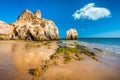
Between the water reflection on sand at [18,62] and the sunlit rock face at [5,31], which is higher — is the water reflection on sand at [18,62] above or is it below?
below

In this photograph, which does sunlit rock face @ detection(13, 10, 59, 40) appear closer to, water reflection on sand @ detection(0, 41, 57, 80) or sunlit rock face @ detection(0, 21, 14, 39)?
sunlit rock face @ detection(0, 21, 14, 39)

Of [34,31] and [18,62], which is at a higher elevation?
[34,31]

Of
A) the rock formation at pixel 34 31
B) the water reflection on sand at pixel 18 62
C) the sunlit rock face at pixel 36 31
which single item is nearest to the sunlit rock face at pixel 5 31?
the rock formation at pixel 34 31

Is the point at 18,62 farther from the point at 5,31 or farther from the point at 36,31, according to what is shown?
the point at 5,31

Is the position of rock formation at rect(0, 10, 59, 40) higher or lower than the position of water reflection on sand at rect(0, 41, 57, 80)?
higher

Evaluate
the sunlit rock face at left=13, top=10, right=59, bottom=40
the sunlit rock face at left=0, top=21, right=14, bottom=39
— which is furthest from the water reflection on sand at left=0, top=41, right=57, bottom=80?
the sunlit rock face at left=13, top=10, right=59, bottom=40

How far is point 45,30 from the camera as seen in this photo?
170ft

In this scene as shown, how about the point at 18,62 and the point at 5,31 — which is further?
the point at 5,31

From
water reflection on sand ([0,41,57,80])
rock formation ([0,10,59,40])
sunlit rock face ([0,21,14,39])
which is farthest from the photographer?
rock formation ([0,10,59,40])

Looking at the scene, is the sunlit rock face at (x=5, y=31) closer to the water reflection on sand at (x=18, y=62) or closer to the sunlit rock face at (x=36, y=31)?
the sunlit rock face at (x=36, y=31)

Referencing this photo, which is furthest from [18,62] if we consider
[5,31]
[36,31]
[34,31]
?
[5,31]

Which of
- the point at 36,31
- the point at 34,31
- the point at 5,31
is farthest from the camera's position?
the point at 36,31

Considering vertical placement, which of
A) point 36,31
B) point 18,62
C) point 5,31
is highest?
point 5,31

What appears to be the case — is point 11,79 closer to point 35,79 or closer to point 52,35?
point 35,79
